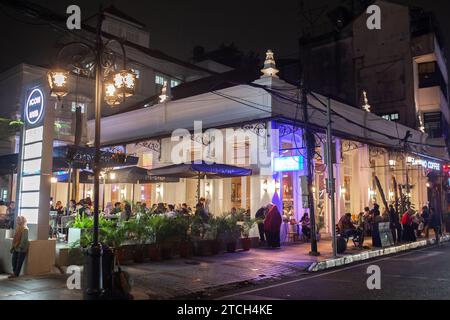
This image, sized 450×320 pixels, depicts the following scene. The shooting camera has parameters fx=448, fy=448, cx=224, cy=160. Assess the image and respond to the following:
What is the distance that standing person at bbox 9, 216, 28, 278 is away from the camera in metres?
11.0

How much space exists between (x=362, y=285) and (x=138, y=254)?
660 centimetres

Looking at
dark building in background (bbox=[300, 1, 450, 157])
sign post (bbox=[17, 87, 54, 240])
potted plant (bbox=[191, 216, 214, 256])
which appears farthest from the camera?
dark building in background (bbox=[300, 1, 450, 157])

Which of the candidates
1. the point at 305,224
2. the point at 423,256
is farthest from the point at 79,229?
the point at 423,256

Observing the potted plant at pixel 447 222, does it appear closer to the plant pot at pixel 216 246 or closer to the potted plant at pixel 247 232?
the potted plant at pixel 247 232

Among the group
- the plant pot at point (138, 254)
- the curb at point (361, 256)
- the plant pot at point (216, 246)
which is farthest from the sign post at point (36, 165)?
the curb at point (361, 256)

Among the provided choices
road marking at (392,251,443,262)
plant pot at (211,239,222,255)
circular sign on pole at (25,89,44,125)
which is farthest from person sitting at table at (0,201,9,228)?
road marking at (392,251,443,262)

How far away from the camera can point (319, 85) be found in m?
39.2

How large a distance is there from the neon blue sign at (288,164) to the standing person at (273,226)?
69.5 inches

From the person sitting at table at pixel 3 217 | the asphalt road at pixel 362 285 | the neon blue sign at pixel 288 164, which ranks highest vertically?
the neon blue sign at pixel 288 164

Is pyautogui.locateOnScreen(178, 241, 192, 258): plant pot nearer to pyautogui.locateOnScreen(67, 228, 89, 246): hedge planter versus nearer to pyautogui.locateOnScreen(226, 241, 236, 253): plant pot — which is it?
pyautogui.locateOnScreen(226, 241, 236, 253): plant pot

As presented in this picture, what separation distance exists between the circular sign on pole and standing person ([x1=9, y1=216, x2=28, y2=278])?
282 cm

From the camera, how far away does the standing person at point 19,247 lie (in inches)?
433

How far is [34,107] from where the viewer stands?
1233 cm
